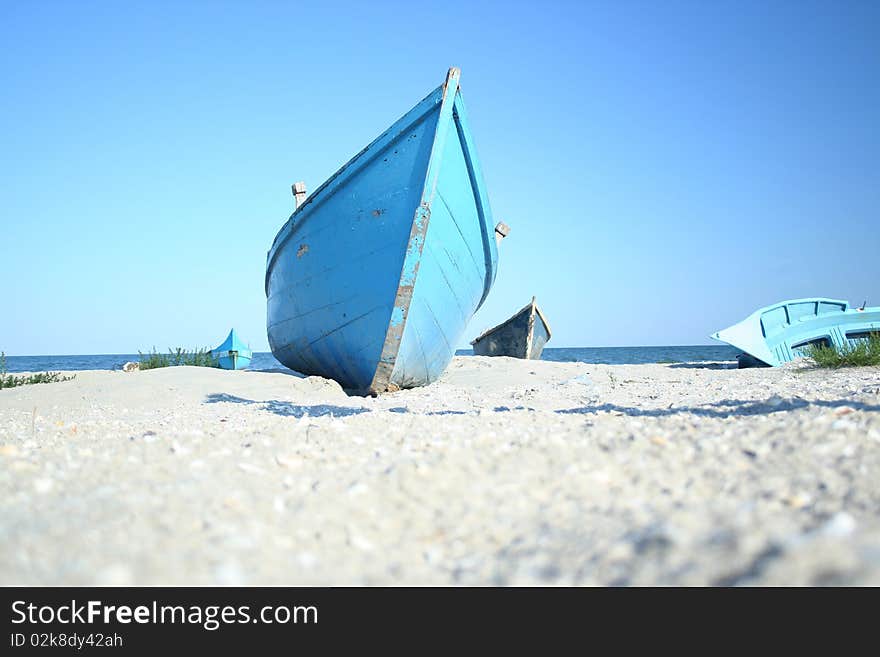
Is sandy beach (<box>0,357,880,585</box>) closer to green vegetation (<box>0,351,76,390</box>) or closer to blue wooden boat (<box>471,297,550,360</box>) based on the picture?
green vegetation (<box>0,351,76,390</box>)

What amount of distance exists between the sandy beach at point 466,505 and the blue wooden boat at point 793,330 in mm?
11476

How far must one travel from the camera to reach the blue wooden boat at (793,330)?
Result: 1295 cm

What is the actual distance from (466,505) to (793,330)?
14.9m

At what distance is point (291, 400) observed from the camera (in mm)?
6078

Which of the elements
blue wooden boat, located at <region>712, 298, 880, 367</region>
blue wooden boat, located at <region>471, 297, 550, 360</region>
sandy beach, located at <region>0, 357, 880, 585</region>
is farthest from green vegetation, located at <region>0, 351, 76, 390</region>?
blue wooden boat, located at <region>712, 298, 880, 367</region>

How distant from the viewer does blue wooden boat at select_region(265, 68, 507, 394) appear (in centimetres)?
586

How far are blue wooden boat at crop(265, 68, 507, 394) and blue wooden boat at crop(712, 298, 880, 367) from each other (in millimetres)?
9028

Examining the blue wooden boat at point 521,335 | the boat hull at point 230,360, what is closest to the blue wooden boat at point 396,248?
the blue wooden boat at point 521,335

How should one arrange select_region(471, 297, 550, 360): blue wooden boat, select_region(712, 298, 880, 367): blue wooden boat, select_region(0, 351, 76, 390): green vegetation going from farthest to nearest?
1. select_region(471, 297, 550, 360): blue wooden boat
2. select_region(712, 298, 880, 367): blue wooden boat
3. select_region(0, 351, 76, 390): green vegetation

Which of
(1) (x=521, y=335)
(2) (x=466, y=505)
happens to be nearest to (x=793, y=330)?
(1) (x=521, y=335)

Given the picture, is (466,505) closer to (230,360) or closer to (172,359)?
(172,359)
